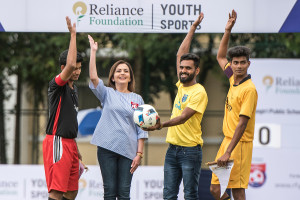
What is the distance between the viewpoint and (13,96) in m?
10.7

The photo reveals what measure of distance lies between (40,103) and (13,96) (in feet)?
2.33

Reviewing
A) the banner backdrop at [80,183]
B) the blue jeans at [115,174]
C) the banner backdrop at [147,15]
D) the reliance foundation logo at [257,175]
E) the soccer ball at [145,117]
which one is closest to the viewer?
the soccer ball at [145,117]

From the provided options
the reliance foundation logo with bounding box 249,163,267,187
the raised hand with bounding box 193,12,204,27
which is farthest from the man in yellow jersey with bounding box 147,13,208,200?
the reliance foundation logo with bounding box 249,163,267,187

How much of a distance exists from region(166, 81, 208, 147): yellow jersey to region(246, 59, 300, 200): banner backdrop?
2.37 m

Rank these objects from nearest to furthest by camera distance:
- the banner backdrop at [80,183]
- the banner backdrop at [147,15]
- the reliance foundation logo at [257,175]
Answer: the banner backdrop at [147,15] → the reliance foundation logo at [257,175] → the banner backdrop at [80,183]

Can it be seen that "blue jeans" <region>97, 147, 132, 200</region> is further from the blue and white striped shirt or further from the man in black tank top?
the man in black tank top

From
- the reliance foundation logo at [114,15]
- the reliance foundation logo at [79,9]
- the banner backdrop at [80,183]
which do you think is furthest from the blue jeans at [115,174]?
the banner backdrop at [80,183]

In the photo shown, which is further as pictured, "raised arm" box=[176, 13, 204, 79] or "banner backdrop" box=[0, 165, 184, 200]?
"banner backdrop" box=[0, 165, 184, 200]

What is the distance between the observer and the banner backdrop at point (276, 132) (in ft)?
26.4

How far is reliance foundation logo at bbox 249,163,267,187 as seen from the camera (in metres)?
8.03

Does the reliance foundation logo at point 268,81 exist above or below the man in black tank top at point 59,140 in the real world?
above

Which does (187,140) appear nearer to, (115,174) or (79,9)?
(115,174)

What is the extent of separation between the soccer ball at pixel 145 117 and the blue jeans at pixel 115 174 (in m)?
0.50

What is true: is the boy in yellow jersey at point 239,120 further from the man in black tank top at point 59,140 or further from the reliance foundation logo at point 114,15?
the reliance foundation logo at point 114,15
